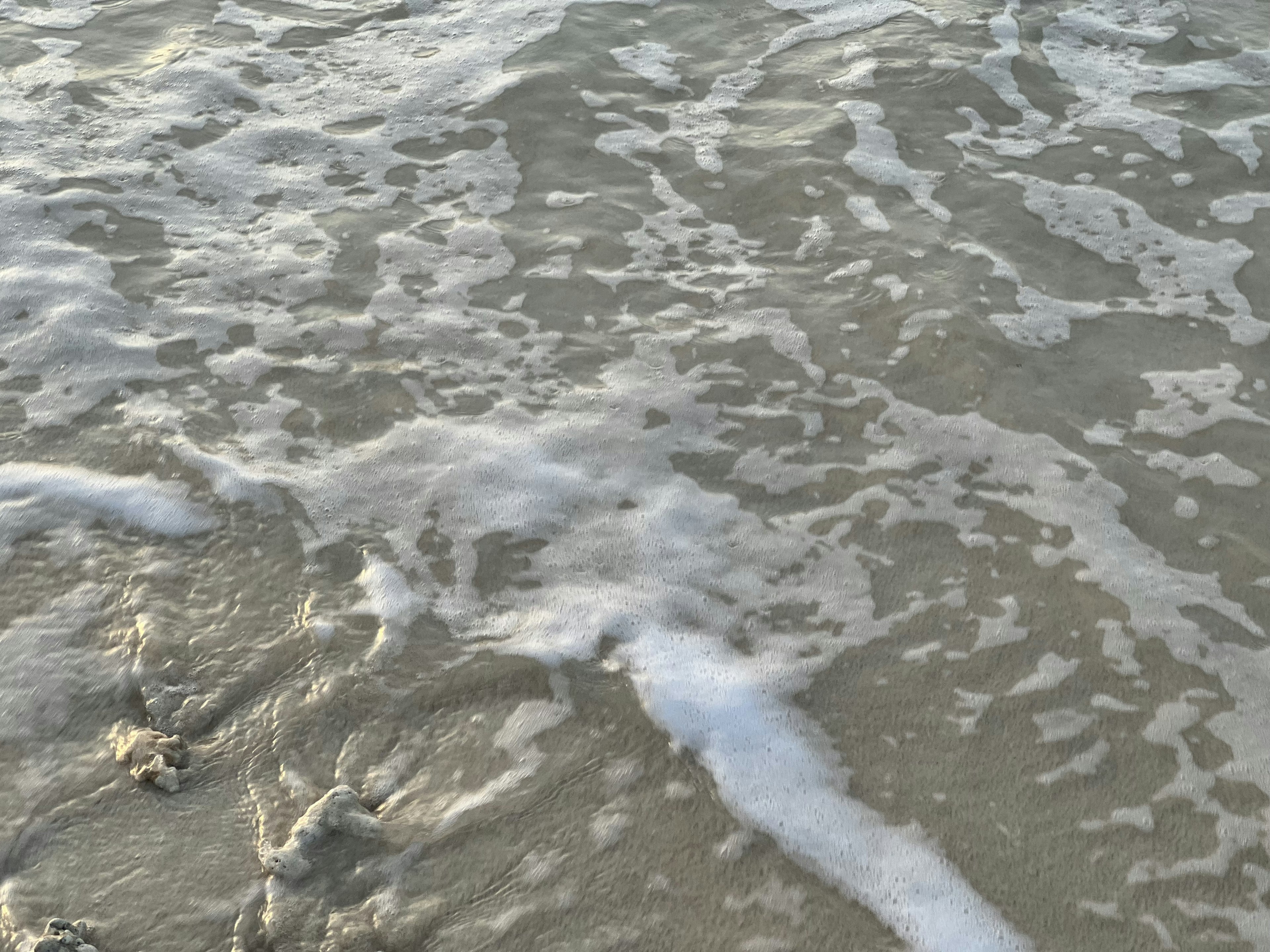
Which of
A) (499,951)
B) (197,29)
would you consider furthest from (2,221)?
(499,951)

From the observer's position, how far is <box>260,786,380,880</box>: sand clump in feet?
6.43

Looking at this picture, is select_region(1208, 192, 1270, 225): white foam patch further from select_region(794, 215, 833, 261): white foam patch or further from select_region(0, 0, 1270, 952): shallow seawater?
select_region(794, 215, 833, 261): white foam patch

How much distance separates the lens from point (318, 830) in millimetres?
2008

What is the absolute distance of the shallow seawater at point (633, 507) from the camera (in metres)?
2.02

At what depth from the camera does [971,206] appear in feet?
13.0

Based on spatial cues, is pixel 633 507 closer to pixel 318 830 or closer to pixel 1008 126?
pixel 318 830

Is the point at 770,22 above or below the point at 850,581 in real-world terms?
above

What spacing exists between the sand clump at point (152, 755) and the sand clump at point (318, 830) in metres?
0.27

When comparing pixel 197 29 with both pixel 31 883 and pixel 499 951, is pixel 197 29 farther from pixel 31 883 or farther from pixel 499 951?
pixel 499 951

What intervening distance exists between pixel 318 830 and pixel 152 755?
0.41 meters

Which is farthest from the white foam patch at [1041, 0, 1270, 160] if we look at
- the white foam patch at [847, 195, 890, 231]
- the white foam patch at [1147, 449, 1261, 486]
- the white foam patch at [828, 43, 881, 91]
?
the white foam patch at [1147, 449, 1261, 486]

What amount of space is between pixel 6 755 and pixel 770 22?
484cm

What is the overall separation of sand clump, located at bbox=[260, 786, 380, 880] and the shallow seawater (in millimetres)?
13

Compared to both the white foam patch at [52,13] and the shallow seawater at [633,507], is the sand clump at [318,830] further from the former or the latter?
the white foam patch at [52,13]
